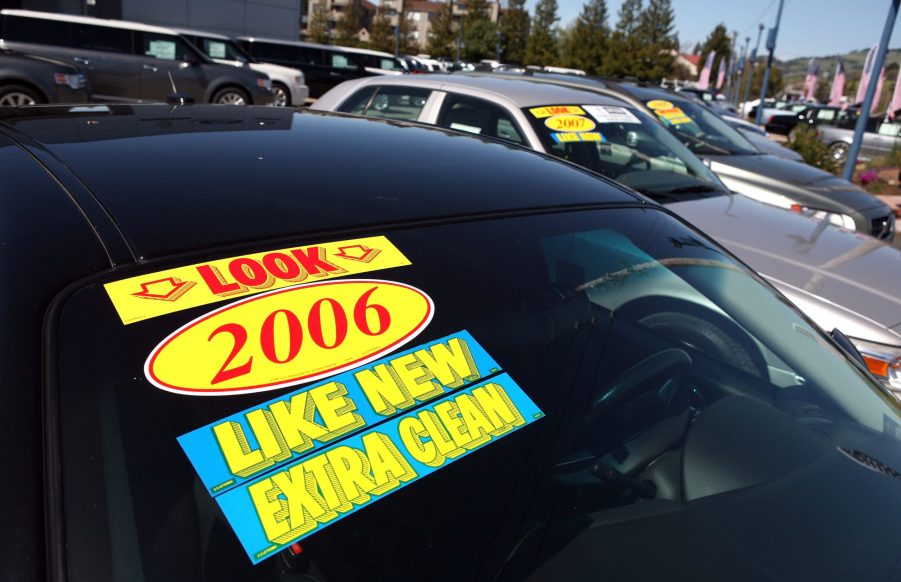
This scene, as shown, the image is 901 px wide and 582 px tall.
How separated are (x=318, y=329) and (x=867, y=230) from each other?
6406mm

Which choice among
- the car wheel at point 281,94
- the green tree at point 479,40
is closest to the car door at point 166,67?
the car wheel at point 281,94

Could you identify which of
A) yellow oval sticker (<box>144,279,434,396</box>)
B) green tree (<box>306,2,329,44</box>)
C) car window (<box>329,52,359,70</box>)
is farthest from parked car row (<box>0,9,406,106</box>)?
green tree (<box>306,2,329,44</box>)

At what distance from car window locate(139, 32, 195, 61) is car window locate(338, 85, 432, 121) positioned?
9614 millimetres

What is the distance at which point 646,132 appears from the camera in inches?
194

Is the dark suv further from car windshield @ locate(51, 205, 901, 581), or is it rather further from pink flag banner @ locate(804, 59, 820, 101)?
pink flag banner @ locate(804, 59, 820, 101)

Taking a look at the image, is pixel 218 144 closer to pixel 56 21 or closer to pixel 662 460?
pixel 662 460

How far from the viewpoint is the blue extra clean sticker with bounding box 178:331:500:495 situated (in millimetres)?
1009

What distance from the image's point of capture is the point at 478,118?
15.4ft

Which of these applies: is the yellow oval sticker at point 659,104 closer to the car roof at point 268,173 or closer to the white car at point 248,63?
the car roof at point 268,173

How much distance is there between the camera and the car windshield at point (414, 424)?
0.98 metres

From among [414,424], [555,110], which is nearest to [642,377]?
[414,424]

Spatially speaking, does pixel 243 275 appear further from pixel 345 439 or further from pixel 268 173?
pixel 268 173

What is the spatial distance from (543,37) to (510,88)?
5951cm

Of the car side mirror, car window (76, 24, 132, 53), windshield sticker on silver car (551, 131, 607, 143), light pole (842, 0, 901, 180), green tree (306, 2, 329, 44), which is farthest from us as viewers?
green tree (306, 2, 329, 44)
